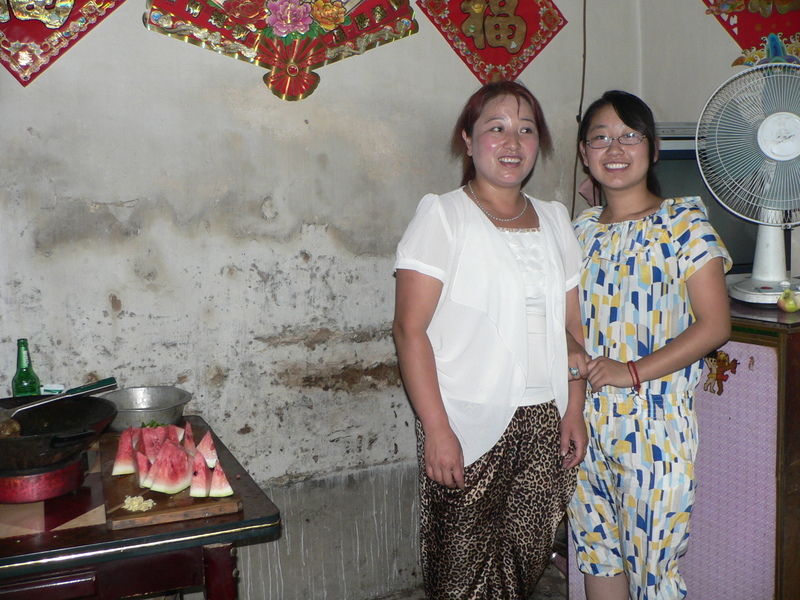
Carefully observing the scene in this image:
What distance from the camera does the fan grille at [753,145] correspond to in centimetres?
243

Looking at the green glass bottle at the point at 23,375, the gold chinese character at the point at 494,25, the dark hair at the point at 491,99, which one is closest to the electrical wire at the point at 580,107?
the gold chinese character at the point at 494,25

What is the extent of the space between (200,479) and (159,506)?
115 mm

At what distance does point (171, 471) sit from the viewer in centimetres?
183

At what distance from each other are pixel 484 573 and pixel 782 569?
1033mm

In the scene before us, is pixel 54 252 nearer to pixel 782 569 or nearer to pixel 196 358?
pixel 196 358

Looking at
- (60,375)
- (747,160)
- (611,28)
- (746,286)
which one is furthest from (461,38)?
(60,375)

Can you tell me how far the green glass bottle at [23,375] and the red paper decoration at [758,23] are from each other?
9.78ft

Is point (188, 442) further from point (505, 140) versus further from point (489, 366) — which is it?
point (505, 140)

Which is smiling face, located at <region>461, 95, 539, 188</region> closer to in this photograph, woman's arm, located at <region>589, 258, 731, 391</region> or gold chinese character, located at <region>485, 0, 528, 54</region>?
woman's arm, located at <region>589, 258, 731, 391</region>

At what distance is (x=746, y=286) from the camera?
2652 mm

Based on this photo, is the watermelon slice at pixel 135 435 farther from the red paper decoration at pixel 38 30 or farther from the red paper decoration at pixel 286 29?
the red paper decoration at pixel 286 29

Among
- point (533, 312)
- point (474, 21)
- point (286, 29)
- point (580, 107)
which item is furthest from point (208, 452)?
point (580, 107)

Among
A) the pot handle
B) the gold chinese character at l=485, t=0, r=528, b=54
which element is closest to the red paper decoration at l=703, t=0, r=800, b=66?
the gold chinese character at l=485, t=0, r=528, b=54

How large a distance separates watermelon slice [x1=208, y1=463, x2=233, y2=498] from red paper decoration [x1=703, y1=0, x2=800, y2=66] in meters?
2.56
